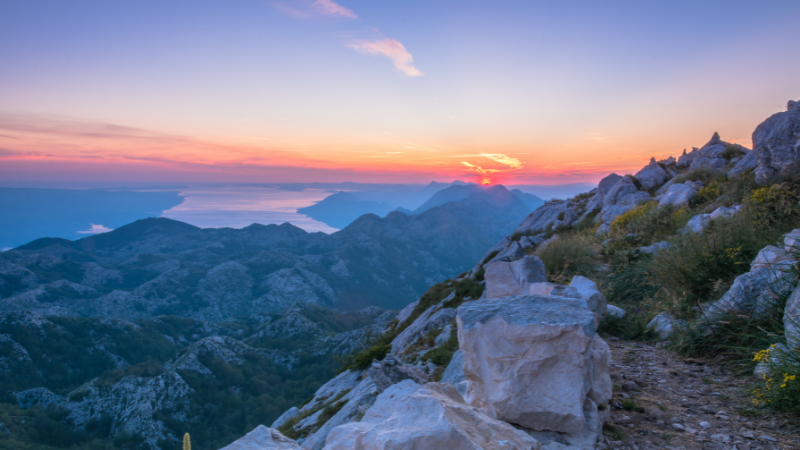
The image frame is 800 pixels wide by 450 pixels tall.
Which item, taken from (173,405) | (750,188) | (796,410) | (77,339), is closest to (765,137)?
(750,188)

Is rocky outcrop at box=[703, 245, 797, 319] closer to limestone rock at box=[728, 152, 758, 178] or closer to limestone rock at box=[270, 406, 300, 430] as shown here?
limestone rock at box=[728, 152, 758, 178]

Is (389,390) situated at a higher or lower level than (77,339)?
higher

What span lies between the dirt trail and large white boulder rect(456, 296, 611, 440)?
2.64ft

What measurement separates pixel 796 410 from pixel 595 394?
2212 mm

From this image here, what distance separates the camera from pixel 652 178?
90.2 ft

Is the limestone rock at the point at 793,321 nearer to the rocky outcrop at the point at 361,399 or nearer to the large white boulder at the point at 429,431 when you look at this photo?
the large white boulder at the point at 429,431

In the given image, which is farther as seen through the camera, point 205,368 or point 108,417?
point 205,368

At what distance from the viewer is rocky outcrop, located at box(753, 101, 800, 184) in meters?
11.2

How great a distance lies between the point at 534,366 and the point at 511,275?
18.3 ft

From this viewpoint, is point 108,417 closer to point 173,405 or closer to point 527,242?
point 173,405

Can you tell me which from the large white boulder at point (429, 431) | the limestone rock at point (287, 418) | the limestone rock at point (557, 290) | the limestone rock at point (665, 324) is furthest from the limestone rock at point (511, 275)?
the limestone rock at point (287, 418)

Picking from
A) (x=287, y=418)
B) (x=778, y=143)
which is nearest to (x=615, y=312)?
(x=778, y=143)

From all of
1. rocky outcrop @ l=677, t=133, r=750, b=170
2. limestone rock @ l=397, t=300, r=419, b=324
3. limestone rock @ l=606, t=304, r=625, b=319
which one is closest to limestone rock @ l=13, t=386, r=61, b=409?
limestone rock @ l=397, t=300, r=419, b=324

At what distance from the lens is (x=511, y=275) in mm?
9828
